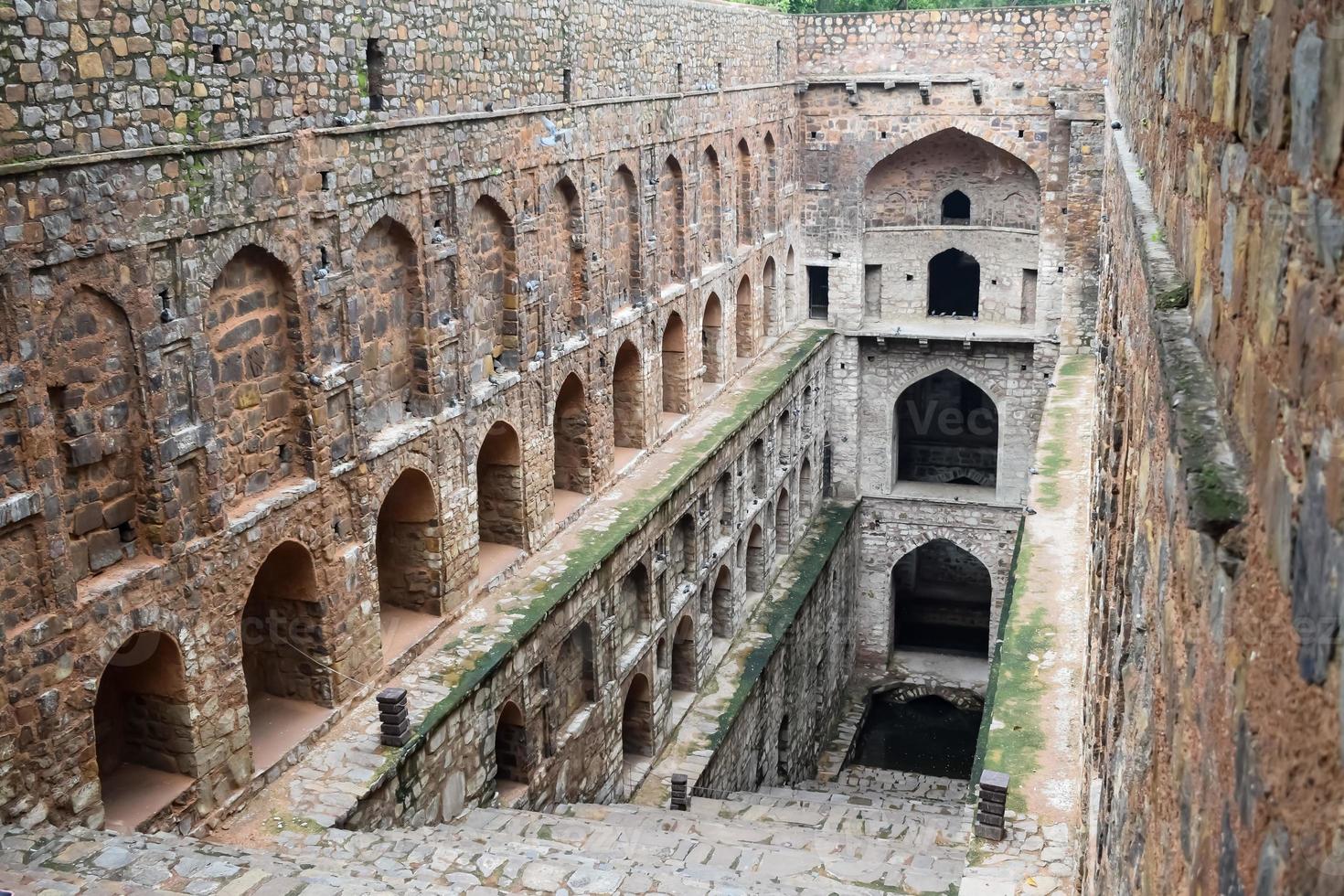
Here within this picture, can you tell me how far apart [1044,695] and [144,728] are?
19.8 ft

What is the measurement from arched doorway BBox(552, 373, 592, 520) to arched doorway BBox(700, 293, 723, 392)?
14.0 ft

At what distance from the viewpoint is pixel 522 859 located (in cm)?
733

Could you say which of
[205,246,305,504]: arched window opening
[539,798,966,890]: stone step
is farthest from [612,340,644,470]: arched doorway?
[205,246,305,504]: arched window opening

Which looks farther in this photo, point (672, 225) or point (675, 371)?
point (675, 371)

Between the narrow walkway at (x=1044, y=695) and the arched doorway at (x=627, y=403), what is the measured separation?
167 inches

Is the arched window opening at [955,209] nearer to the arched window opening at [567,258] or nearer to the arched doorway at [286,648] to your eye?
the arched window opening at [567,258]

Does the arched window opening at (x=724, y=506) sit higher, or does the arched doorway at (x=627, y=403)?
the arched doorway at (x=627, y=403)

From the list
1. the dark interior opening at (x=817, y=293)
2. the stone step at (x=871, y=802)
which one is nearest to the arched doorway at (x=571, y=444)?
the stone step at (x=871, y=802)

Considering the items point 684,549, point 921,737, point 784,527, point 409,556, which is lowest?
point 921,737

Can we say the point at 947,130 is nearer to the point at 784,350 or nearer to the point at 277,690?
the point at 784,350

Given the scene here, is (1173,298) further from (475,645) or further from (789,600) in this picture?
(789,600)

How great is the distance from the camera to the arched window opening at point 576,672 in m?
11.9

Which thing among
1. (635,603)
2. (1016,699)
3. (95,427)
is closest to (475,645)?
(635,603)

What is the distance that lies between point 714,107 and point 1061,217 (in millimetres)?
5860
